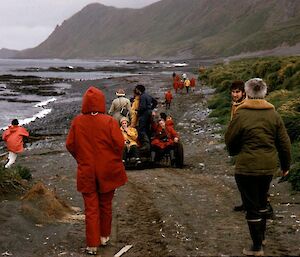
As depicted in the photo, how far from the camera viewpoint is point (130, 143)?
12.6m

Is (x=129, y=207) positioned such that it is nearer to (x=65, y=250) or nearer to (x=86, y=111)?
(x=65, y=250)

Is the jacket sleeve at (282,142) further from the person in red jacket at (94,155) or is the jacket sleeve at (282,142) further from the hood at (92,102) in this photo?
the hood at (92,102)

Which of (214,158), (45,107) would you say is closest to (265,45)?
(45,107)

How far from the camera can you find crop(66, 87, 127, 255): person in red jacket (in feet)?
20.0

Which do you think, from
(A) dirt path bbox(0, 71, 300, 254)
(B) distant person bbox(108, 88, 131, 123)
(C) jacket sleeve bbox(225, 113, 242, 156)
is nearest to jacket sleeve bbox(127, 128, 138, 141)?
(B) distant person bbox(108, 88, 131, 123)

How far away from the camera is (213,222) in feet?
23.9

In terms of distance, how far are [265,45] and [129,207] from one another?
150m

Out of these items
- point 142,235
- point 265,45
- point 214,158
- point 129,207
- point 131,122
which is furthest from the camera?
point 265,45

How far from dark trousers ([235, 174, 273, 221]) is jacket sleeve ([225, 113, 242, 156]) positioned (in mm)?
303

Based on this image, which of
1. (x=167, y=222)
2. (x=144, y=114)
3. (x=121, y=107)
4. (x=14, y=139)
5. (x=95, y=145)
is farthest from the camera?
(x=14, y=139)

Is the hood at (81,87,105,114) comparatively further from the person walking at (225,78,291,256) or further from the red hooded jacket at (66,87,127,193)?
the person walking at (225,78,291,256)

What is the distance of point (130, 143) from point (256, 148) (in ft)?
23.2

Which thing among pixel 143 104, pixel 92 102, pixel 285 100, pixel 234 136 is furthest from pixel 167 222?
pixel 285 100

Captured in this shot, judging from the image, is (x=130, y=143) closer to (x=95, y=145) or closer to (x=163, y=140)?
(x=163, y=140)
